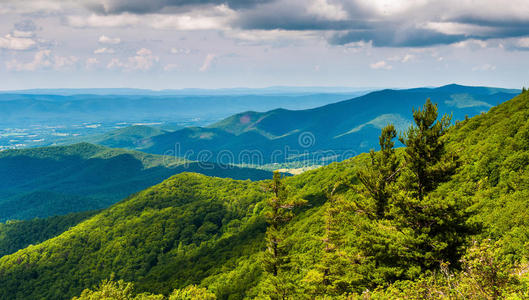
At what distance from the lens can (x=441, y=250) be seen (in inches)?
880

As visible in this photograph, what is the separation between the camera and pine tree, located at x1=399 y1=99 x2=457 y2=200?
82.0 feet

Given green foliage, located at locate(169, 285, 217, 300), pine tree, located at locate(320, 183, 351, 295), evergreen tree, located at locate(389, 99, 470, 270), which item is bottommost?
green foliage, located at locate(169, 285, 217, 300)

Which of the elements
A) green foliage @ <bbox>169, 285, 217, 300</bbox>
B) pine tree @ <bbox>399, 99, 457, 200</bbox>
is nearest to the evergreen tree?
pine tree @ <bbox>399, 99, 457, 200</bbox>

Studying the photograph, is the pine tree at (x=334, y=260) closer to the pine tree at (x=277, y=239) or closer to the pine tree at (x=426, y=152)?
the pine tree at (x=277, y=239)

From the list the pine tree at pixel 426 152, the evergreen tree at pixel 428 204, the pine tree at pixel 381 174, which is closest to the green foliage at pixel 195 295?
the pine tree at pixel 381 174

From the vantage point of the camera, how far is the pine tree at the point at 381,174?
28.6 m

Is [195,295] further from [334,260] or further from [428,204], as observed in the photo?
[428,204]

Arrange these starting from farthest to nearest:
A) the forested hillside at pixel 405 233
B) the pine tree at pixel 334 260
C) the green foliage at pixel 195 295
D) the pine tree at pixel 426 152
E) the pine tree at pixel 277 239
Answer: the green foliage at pixel 195 295 < the pine tree at pixel 277 239 < the pine tree at pixel 334 260 < the pine tree at pixel 426 152 < the forested hillside at pixel 405 233

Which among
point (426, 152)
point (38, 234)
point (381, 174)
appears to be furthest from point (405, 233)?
point (38, 234)

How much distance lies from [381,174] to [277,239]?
14.1 metres

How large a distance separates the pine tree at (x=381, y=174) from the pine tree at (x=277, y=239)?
27.2 ft

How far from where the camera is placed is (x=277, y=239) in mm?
35344

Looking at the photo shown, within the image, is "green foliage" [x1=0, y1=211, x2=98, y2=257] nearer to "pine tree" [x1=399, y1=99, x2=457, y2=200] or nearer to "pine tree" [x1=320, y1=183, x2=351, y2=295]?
"pine tree" [x1=320, y1=183, x2=351, y2=295]

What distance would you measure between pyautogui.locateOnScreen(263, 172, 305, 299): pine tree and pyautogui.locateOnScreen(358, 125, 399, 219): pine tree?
8.29 meters
